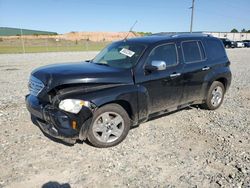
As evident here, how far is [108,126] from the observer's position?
435 cm

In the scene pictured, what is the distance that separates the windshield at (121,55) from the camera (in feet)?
15.7

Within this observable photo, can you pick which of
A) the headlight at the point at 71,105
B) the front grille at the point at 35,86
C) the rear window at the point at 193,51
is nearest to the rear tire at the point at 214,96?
the rear window at the point at 193,51

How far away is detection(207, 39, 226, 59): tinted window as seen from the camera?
6.13 m

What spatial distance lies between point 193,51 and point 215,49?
3.14 ft

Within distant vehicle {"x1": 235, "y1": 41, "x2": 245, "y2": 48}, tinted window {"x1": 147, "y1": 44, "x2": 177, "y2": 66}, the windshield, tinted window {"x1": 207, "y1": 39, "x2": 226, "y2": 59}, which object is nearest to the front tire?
the windshield

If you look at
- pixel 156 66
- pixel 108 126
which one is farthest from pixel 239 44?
pixel 108 126

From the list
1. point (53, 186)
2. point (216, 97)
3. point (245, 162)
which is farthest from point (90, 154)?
point (216, 97)

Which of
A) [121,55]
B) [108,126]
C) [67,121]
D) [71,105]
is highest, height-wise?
[121,55]

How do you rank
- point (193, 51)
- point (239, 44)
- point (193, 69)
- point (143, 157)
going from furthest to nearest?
1. point (239, 44)
2. point (193, 51)
3. point (193, 69)
4. point (143, 157)

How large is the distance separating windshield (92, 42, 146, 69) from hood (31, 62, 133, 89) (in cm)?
27

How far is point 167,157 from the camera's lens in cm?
406

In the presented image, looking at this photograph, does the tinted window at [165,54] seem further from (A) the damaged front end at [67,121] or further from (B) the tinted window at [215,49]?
(A) the damaged front end at [67,121]

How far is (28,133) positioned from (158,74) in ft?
9.12

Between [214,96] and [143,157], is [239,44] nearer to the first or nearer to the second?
[214,96]
